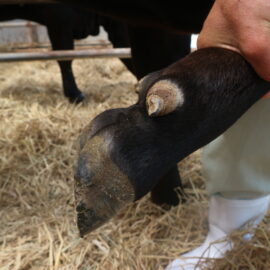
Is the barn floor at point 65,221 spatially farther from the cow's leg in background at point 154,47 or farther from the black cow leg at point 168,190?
the cow's leg in background at point 154,47

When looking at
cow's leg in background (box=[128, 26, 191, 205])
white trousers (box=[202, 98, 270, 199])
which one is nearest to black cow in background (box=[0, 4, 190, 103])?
cow's leg in background (box=[128, 26, 191, 205])

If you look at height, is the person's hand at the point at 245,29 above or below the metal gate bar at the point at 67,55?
above

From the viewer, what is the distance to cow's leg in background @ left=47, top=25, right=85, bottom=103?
1684 millimetres

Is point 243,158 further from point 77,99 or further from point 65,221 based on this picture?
point 77,99

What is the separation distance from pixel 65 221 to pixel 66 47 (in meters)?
1.09

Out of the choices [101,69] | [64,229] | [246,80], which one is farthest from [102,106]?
[246,80]

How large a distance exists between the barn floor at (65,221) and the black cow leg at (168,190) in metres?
0.02

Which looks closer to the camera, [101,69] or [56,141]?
[56,141]

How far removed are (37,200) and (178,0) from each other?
697 millimetres

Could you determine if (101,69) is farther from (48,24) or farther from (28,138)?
(28,138)

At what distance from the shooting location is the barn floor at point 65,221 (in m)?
0.75

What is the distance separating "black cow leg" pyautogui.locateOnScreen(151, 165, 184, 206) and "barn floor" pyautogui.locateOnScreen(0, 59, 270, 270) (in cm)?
2

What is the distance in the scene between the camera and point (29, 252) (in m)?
0.78

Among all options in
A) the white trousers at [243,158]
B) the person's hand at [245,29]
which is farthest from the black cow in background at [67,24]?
the person's hand at [245,29]
